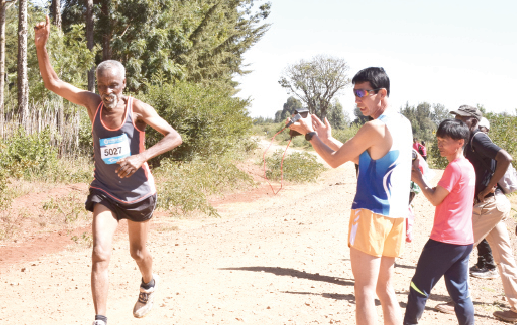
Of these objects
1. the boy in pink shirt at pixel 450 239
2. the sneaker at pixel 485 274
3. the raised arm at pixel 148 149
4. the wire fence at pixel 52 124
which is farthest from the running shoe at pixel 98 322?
the wire fence at pixel 52 124

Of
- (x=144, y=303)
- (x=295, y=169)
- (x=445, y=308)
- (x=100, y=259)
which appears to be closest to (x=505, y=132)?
(x=295, y=169)

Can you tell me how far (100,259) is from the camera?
11.4 feet

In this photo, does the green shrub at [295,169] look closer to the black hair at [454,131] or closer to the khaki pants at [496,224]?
the khaki pants at [496,224]

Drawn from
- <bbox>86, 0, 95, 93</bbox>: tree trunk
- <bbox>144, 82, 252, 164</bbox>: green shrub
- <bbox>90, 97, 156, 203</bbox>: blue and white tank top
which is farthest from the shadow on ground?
<bbox>86, 0, 95, 93</bbox>: tree trunk

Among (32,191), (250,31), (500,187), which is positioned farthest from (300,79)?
(500,187)

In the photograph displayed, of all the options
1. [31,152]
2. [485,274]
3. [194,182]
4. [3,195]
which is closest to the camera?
[485,274]

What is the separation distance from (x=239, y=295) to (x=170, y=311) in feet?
2.68

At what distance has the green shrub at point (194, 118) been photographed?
1730cm

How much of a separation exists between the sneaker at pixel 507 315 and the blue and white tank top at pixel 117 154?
364cm

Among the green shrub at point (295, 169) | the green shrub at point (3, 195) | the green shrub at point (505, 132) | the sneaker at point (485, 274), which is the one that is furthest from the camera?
the green shrub at point (295, 169)

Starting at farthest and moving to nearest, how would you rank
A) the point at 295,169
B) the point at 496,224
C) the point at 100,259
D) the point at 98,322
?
the point at 295,169 → the point at 496,224 → the point at 100,259 → the point at 98,322

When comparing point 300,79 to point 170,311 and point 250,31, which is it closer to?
point 250,31

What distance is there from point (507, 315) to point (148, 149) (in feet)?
12.6

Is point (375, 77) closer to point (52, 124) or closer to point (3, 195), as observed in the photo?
point (3, 195)
